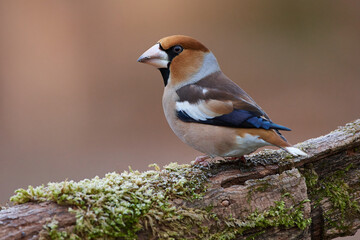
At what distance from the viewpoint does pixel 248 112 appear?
2273 mm

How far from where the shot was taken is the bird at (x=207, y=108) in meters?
2.23

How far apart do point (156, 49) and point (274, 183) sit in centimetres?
114

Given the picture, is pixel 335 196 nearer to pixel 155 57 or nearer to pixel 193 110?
pixel 193 110

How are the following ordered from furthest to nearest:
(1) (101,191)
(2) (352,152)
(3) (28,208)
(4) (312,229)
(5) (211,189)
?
(2) (352,152) → (4) (312,229) → (5) (211,189) → (1) (101,191) → (3) (28,208)

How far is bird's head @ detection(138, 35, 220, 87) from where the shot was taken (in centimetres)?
261

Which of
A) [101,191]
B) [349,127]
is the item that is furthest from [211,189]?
[349,127]

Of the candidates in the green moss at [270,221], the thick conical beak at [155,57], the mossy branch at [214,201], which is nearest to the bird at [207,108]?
the thick conical beak at [155,57]

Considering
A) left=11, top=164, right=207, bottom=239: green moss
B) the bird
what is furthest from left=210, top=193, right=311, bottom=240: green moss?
the bird

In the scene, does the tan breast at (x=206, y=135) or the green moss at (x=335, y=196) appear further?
the green moss at (x=335, y=196)

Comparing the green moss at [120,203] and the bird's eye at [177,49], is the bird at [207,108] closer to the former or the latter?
the bird's eye at [177,49]

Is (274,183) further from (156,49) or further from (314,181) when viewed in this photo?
(156,49)

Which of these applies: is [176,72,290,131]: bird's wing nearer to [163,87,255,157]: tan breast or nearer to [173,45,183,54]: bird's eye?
[163,87,255,157]: tan breast

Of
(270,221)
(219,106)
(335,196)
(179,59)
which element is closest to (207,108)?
(219,106)

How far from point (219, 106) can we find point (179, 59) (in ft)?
1.63
